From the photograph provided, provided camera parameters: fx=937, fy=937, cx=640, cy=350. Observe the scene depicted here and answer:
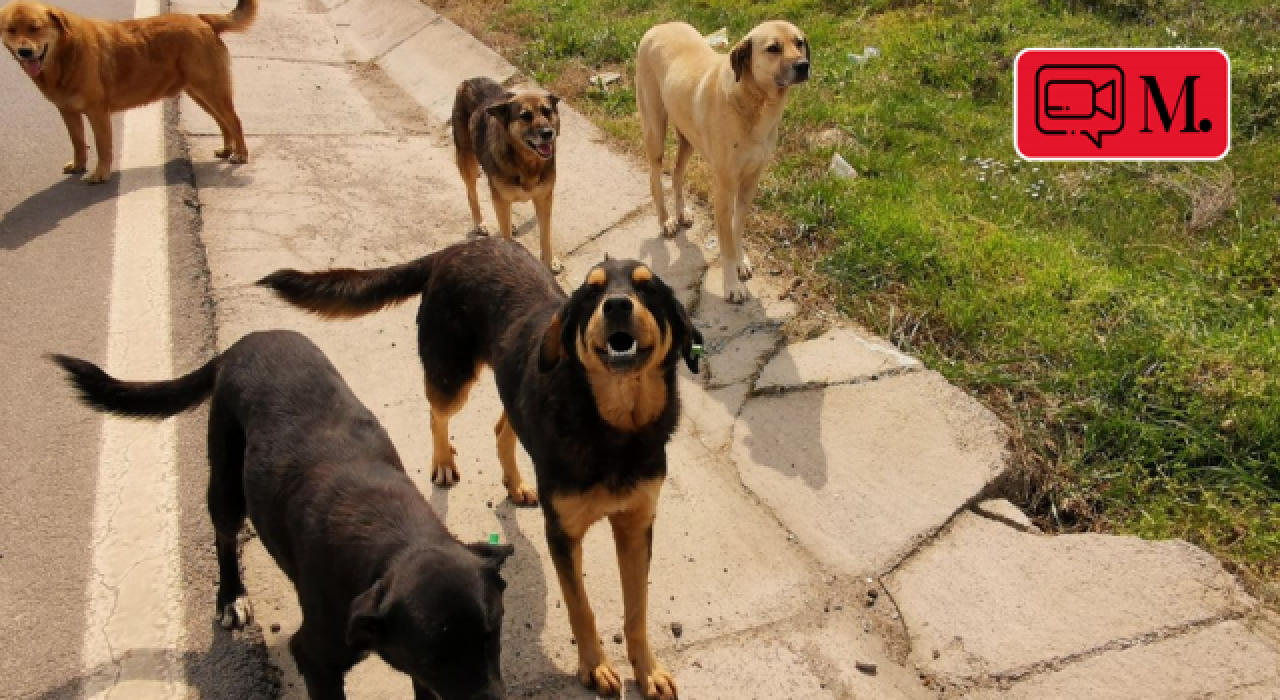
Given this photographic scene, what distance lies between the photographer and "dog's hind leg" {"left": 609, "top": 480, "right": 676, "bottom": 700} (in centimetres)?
338

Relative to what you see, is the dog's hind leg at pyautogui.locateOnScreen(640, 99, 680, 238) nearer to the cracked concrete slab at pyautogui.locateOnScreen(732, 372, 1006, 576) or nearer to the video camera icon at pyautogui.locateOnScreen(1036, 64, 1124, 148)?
the cracked concrete slab at pyautogui.locateOnScreen(732, 372, 1006, 576)

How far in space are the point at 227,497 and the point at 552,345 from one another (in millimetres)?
1375

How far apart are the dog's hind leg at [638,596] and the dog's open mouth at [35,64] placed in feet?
20.5

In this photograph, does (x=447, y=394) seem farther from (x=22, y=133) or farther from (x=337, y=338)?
(x=22, y=133)

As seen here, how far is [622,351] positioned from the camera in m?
2.98

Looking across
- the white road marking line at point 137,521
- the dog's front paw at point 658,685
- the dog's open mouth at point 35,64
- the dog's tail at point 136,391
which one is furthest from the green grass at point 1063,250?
the dog's open mouth at point 35,64

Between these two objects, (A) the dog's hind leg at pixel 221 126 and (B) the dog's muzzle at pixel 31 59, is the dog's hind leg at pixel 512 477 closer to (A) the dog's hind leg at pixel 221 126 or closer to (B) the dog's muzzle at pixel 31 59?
(A) the dog's hind leg at pixel 221 126

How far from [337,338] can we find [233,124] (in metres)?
3.25

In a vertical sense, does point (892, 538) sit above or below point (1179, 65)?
below

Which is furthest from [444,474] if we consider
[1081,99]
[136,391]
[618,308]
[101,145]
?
[1081,99]

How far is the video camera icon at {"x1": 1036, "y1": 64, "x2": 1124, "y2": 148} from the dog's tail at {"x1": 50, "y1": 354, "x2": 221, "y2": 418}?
6.18 meters

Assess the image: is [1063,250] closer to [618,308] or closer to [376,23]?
[618,308]

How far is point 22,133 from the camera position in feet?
26.2

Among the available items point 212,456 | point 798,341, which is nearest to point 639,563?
point 212,456
